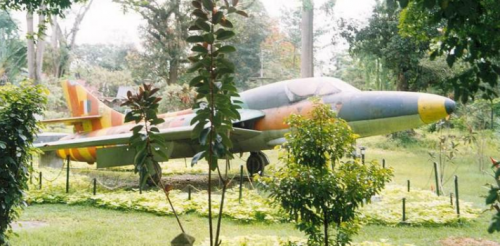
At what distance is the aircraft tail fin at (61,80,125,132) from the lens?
509 inches

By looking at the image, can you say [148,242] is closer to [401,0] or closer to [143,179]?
[143,179]

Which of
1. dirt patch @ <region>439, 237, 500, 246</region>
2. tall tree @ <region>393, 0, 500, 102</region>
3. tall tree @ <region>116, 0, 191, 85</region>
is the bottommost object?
dirt patch @ <region>439, 237, 500, 246</region>

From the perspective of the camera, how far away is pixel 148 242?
5645 millimetres

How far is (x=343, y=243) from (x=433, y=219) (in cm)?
330

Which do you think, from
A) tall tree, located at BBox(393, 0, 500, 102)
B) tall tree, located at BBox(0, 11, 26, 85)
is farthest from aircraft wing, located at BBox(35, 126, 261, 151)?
tall tree, located at BBox(0, 11, 26, 85)

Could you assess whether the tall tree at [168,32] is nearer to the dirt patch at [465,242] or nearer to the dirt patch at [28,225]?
the dirt patch at [28,225]

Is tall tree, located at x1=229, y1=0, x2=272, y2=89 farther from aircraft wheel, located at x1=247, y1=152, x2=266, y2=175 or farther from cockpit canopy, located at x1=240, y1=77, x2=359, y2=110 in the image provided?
cockpit canopy, located at x1=240, y1=77, x2=359, y2=110

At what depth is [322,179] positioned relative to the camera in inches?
158

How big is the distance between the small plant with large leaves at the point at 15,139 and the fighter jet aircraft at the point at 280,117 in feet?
14.6

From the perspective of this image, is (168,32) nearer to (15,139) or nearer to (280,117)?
(280,117)

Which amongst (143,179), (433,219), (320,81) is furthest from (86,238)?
(320,81)

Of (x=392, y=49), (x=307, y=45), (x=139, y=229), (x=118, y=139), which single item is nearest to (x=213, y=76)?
(x=139, y=229)

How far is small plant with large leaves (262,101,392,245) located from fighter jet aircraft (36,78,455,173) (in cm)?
358

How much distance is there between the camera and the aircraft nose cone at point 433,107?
26.5ft
